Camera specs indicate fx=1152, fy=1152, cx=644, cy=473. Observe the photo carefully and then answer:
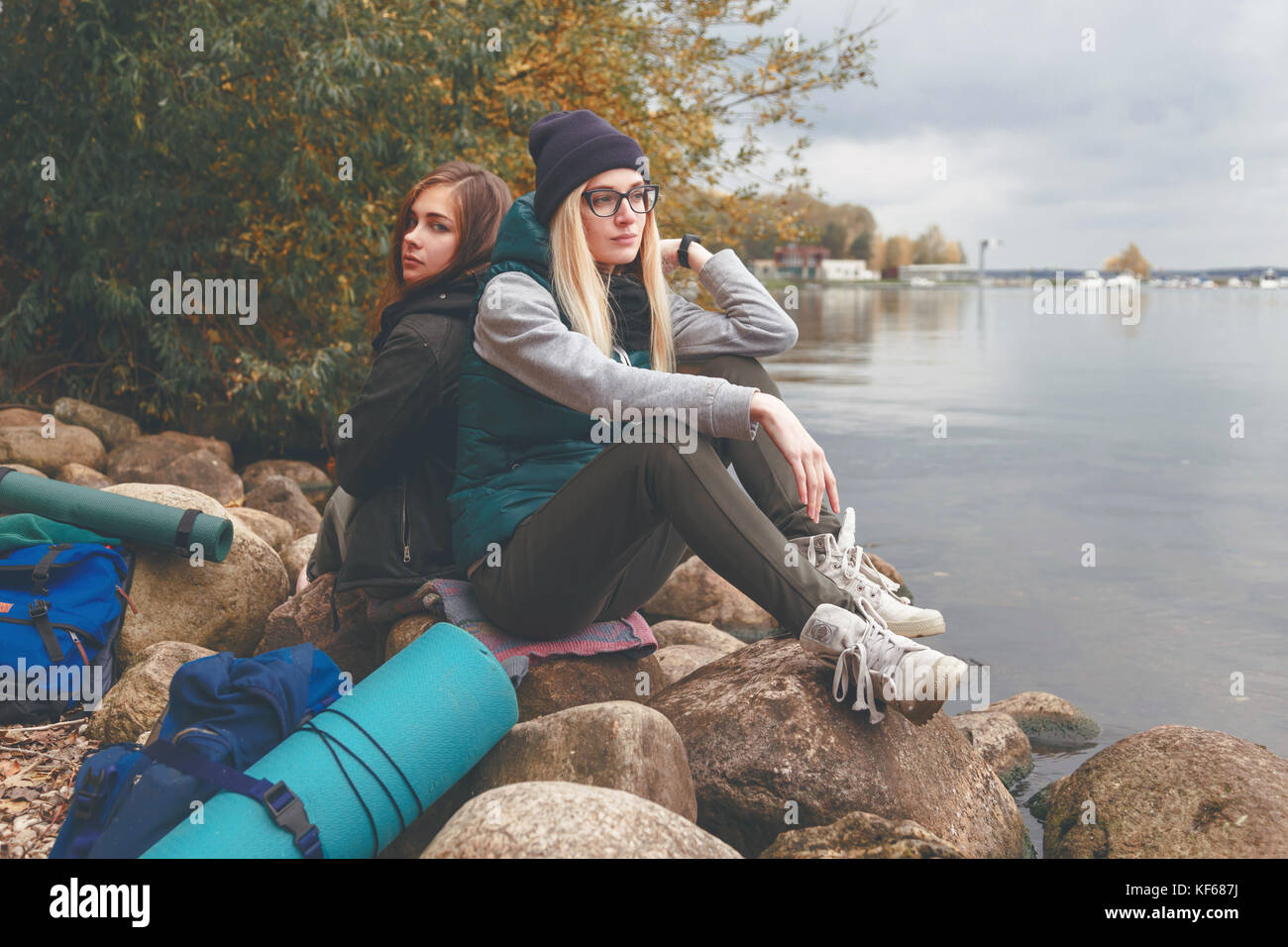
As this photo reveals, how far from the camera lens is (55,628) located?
3.73 m

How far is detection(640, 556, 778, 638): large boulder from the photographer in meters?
6.75

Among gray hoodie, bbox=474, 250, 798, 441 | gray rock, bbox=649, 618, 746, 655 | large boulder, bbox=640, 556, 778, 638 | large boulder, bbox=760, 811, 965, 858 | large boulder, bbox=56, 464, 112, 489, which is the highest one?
gray hoodie, bbox=474, 250, 798, 441

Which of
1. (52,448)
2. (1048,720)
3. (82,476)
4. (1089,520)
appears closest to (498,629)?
(1048,720)

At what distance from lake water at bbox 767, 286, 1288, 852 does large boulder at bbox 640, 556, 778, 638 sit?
1424mm

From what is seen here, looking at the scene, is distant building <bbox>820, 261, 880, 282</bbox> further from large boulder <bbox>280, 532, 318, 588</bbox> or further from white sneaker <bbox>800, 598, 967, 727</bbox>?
white sneaker <bbox>800, 598, 967, 727</bbox>

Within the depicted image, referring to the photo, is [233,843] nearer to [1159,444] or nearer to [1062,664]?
[1062,664]

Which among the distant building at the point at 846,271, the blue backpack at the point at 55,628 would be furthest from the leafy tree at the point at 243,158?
the distant building at the point at 846,271

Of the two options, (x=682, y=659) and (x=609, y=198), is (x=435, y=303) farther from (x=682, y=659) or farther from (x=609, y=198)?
(x=682, y=659)

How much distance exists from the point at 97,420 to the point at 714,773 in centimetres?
751

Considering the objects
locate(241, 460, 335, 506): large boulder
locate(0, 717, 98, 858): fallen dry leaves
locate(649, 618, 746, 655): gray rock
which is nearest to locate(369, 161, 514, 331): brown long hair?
locate(0, 717, 98, 858): fallen dry leaves

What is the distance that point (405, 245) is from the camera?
373cm

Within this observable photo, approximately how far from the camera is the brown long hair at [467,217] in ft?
12.2

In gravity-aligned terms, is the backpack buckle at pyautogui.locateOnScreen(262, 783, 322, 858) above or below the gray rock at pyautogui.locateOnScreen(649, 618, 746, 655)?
above

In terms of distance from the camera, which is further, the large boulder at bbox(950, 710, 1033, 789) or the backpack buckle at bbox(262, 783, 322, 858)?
the large boulder at bbox(950, 710, 1033, 789)
